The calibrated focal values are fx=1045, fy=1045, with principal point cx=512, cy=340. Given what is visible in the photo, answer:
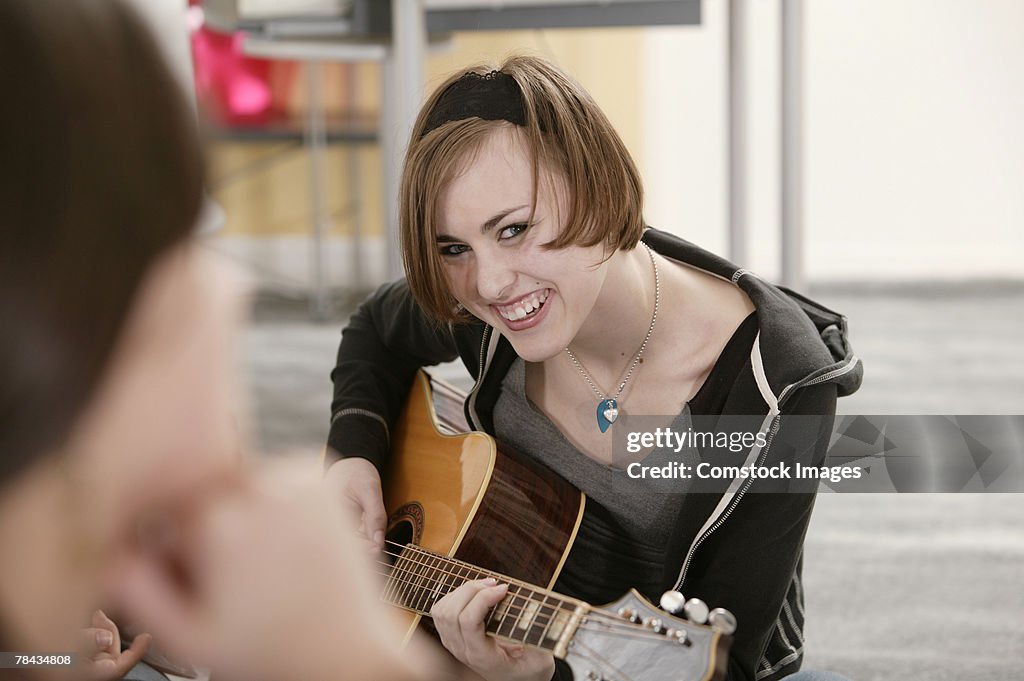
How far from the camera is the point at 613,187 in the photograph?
2.20 feet

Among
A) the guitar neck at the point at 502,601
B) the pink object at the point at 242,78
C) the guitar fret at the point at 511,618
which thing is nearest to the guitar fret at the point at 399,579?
the guitar neck at the point at 502,601

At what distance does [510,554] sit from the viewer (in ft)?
2.29

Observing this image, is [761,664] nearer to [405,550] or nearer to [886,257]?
[405,550]

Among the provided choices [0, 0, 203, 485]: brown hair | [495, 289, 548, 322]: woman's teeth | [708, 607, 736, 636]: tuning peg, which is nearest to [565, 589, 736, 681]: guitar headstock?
[708, 607, 736, 636]: tuning peg

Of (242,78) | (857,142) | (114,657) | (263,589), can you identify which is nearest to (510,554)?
(114,657)

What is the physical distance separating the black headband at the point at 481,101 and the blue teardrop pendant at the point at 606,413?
21cm

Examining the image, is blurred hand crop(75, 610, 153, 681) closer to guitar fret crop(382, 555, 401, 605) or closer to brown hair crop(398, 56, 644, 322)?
guitar fret crop(382, 555, 401, 605)

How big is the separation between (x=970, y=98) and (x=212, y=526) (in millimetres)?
2550

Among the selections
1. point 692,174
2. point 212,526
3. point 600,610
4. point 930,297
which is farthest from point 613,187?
point 692,174

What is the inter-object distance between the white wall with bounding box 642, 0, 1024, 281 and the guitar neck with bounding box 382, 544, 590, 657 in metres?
1.86

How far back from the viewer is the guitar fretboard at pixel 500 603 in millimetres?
579

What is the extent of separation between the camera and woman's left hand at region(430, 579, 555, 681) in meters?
0.60

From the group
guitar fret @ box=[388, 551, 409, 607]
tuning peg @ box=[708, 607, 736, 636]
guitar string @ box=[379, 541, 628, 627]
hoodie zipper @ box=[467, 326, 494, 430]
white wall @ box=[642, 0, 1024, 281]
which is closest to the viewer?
tuning peg @ box=[708, 607, 736, 636]

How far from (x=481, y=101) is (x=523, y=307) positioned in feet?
0.45
